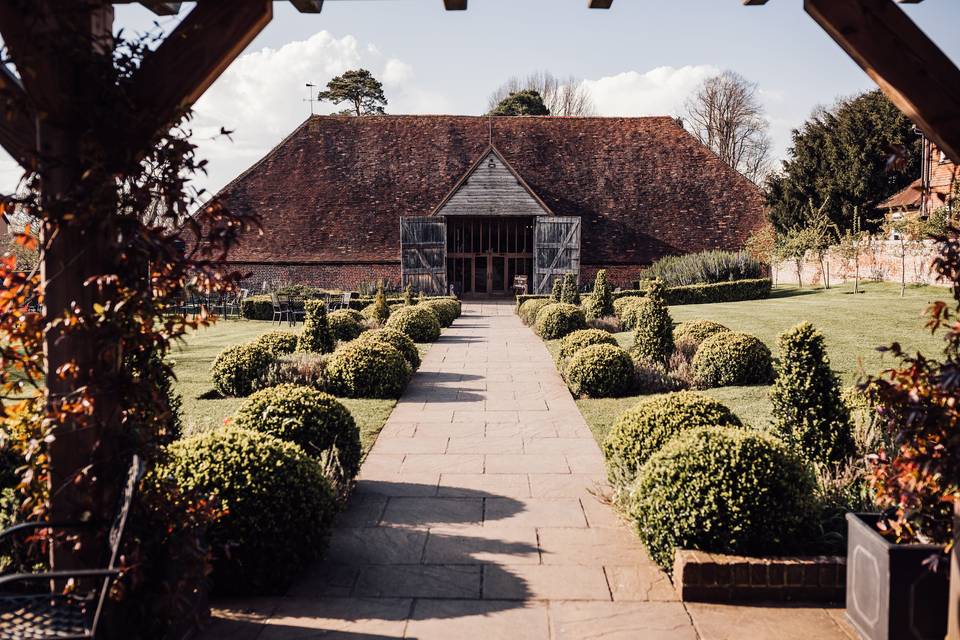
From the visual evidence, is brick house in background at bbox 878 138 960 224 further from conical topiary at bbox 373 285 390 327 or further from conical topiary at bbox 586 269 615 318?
conical topiary at bbox 373 285 390 327

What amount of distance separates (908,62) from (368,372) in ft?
27.3

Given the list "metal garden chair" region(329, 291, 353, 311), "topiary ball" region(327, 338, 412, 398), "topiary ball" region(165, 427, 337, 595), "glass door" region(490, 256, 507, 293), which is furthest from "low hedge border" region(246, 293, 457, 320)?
"topiary ball" region(165, 427, 337, 595)

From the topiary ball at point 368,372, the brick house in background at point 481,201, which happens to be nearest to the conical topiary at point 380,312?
the topiary ball at point 368,372

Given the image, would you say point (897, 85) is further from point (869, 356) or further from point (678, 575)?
point (869, 356)

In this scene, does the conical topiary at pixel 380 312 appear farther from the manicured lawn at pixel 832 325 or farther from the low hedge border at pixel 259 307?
the manicured lawn at pixel 832 325

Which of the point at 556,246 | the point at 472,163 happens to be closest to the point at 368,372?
the point at 556,246

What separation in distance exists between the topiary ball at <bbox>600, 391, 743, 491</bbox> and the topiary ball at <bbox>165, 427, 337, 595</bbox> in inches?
93.3

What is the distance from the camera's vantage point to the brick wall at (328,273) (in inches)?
1129

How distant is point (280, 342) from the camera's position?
12.8 metres

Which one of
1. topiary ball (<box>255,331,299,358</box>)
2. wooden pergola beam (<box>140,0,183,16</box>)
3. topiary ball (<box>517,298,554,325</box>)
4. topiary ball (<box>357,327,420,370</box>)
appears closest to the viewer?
wooden pergola beam (<box>140,0,183,16</box>)

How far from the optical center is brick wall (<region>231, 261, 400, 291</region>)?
2869 centimetres

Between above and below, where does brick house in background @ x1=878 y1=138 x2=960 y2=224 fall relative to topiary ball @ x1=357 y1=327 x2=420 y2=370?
above

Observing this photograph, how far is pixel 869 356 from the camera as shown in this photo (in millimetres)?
11977

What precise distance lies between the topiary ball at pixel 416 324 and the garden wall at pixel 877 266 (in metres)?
14.7
